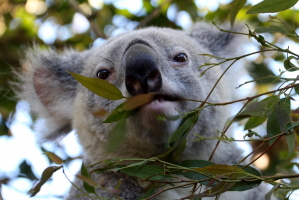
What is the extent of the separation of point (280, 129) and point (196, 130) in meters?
0.81

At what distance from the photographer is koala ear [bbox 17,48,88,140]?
288cm

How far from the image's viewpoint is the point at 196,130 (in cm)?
227

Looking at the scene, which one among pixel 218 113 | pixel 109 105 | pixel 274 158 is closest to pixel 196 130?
pixel 218 113

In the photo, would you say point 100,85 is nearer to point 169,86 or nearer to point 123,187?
point 169,86

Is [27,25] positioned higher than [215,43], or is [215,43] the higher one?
[215,43]

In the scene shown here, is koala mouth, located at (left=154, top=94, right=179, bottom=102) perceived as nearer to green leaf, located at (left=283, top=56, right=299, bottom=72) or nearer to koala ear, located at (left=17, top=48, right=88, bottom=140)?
green leaf, located at (left=283, top=56, right=299, bottom=72)

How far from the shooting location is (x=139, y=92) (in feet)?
5.79

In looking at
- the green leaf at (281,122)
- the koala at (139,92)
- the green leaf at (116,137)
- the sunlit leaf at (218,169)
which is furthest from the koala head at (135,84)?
the green leaf at (281,122)

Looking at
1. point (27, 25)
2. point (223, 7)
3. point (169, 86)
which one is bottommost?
point (27, 25)

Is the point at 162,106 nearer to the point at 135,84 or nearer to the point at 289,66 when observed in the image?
the point at 135,84

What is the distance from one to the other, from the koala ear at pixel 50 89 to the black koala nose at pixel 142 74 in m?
1.10

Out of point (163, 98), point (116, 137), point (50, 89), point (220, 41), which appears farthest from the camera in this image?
point (220, 41)

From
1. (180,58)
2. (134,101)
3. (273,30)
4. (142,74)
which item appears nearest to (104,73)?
(180,58)

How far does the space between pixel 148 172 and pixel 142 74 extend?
50cm
